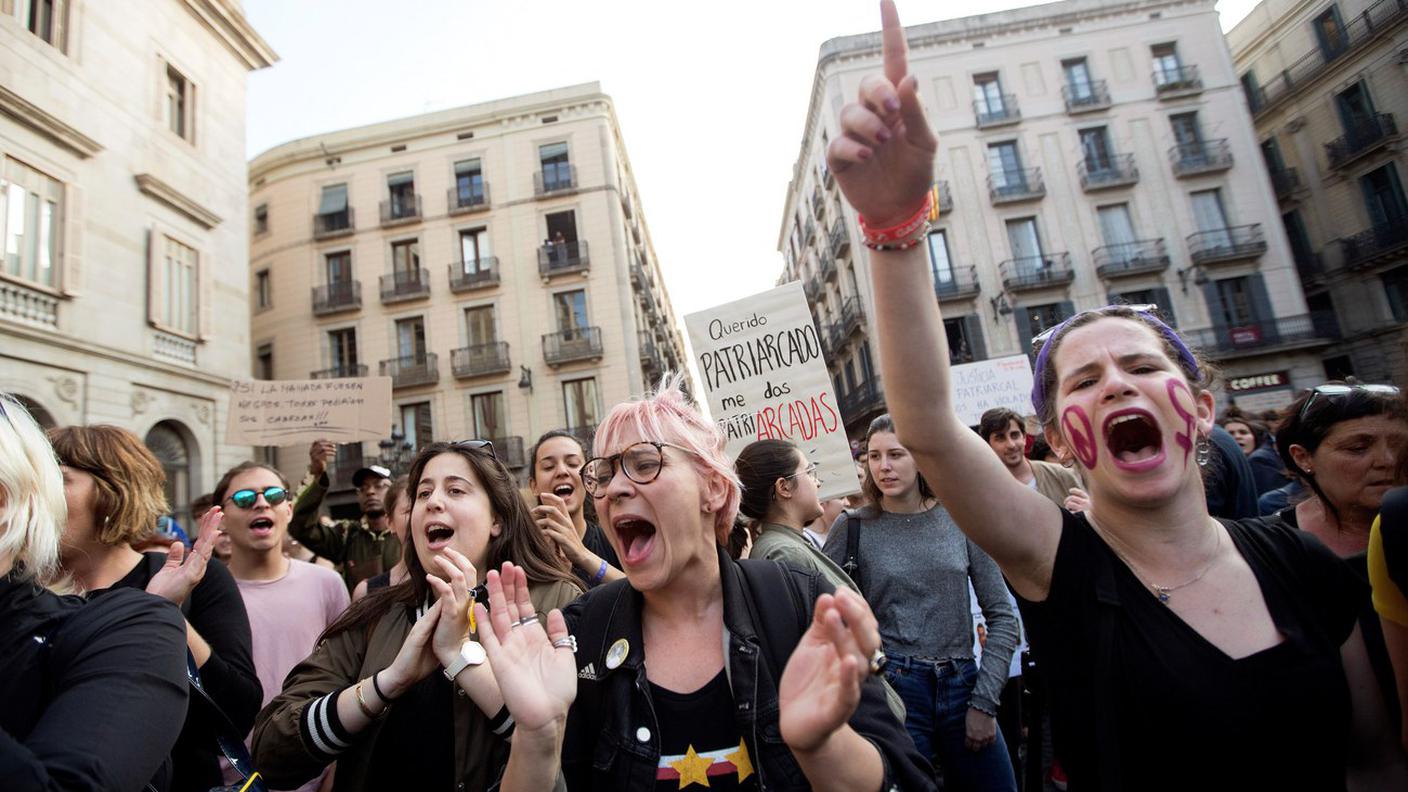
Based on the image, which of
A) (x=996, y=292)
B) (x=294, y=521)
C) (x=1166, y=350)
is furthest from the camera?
(x=996, y=292)

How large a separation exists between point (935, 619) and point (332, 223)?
27.9 metres

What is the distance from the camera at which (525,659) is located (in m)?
1.71

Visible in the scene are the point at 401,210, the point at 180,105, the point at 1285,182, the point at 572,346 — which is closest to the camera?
the point at 180,105

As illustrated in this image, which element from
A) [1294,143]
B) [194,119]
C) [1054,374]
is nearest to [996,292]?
[1294,143]

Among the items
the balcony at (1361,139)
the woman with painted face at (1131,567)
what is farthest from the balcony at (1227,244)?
the woman with painted face at (1131,567)

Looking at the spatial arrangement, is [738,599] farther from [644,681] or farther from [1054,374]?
[1054,374]

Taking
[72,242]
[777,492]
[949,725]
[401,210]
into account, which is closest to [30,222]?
[72,242]

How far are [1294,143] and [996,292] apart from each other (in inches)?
535

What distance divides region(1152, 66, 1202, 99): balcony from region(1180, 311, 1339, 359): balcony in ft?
27.9

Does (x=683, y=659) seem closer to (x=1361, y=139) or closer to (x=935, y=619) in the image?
(x=935, y=619)

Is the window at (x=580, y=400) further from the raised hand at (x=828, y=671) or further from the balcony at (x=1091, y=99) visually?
the raised hand at (x=828, y=671)

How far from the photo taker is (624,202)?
27391 millimetres

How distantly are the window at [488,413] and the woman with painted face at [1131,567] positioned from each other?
2313cm

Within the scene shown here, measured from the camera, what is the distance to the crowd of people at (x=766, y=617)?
136 centimetres
